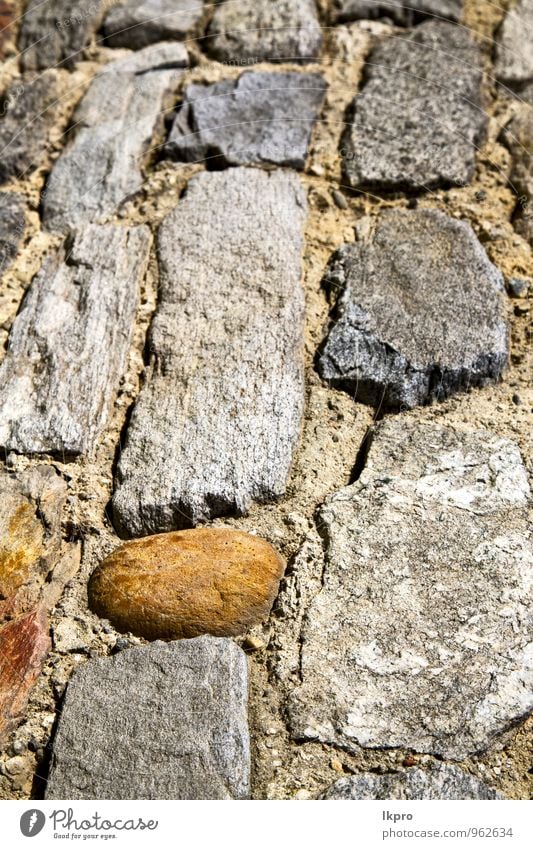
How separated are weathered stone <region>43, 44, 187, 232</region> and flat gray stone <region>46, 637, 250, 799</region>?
1.25 metres

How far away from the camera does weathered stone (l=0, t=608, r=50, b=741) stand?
158 centimetres

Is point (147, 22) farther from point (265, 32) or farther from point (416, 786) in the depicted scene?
point (416, 786)

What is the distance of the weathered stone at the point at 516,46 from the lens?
2652mm

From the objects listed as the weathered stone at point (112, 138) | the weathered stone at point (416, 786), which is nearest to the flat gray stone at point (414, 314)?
the weathered stone at point (112, 138)

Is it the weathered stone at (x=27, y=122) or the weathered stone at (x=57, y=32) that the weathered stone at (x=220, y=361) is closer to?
the weathered stone at (x=27, y=122)

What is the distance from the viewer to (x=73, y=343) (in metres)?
2.11

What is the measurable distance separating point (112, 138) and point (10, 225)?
1.29 ft

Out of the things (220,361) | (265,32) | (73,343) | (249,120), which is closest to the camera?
A: (220,361)

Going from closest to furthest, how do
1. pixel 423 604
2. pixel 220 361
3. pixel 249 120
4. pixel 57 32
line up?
pixel 423 604, pixel 220 361, pixel 249 120, pixel 57 32

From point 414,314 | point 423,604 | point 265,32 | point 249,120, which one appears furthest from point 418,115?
point 423,604

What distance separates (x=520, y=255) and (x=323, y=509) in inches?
33.8
